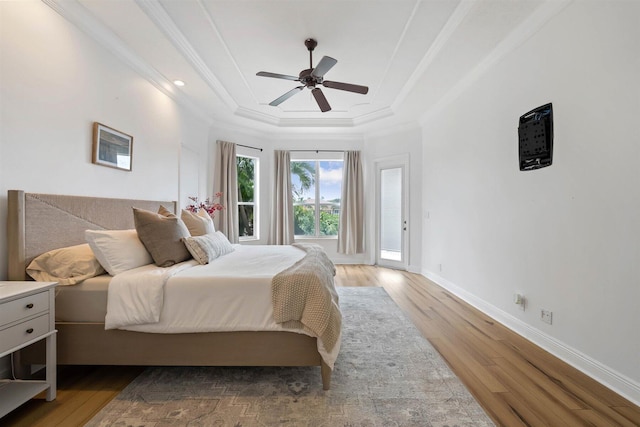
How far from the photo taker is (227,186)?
16.7 ft

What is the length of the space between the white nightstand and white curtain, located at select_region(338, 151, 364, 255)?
4567mm

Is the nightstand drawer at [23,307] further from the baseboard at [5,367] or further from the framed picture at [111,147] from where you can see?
the framed picture at [111,147]

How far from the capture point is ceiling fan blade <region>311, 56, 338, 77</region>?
247cm

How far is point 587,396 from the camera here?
5.69ft

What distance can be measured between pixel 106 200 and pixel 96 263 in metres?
0.83

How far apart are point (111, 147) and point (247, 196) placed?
2.99 meters

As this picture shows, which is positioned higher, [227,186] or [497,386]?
[227,186]

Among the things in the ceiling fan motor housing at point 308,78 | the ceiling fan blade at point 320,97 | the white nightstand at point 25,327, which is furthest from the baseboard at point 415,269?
the white nightstand at point 25,327

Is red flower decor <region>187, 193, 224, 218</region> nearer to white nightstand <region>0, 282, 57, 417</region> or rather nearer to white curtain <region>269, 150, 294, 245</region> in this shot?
white curtain <region>269, 150, 294, 245</region>

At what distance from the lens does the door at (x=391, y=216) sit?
5.37m

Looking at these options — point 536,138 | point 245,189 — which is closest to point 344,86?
point 536,138

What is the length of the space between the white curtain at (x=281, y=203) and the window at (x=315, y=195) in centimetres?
24

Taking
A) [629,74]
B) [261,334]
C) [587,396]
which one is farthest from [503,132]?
[261,334]

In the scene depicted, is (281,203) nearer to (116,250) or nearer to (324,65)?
(324,65)
